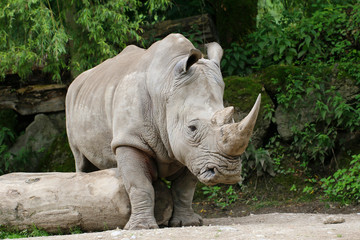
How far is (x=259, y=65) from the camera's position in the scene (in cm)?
1066

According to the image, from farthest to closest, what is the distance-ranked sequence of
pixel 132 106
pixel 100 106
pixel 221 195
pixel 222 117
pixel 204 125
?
pixel 221 195 → pixel 100 106 → pixel 132 106 → pixel 204 125 → pixel 222 117

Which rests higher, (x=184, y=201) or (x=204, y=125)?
(x=204, y=125)

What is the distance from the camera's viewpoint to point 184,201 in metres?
6.50

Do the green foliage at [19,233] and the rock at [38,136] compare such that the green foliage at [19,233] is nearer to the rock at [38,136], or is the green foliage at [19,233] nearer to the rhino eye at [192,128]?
the rhino eye at [192,128]

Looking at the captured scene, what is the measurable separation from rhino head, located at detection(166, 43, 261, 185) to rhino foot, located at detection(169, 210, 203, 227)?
105cm

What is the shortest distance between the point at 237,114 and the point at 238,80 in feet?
2.40

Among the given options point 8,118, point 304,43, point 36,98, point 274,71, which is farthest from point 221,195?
point 8,118

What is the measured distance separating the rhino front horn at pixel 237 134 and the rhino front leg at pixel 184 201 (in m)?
1.55

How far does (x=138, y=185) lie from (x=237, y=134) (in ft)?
4.74

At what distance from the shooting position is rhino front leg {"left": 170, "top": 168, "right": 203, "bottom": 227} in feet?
21.1

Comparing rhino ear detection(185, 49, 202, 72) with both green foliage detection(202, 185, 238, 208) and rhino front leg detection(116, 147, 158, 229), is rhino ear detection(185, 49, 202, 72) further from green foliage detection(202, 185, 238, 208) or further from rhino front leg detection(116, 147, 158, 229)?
green foliage detection(202, 185, 238, 208)

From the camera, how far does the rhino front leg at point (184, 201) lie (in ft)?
21.1

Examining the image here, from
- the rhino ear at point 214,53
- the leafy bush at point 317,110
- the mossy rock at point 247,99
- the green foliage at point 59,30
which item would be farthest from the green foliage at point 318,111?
the rhino ear at point 214,53

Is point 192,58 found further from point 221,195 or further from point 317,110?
point 317,110
